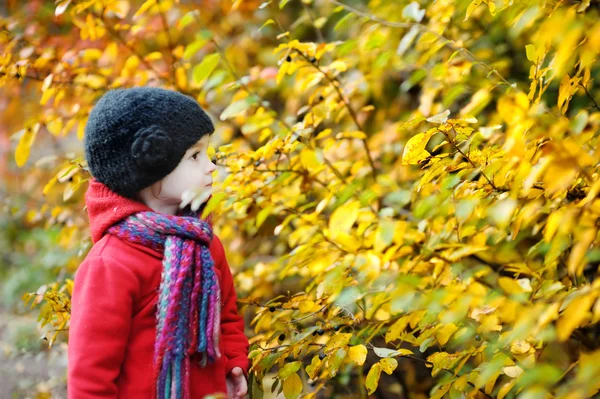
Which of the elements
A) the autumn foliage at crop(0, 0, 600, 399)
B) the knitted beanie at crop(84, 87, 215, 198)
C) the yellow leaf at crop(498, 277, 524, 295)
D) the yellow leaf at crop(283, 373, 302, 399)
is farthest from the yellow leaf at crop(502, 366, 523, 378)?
the knitted beanie at crop(84, 87, 215, 198)

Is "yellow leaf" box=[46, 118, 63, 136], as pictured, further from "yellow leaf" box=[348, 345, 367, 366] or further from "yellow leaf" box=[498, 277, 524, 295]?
"yellow leaf" box=[498, 277, 524, 295]

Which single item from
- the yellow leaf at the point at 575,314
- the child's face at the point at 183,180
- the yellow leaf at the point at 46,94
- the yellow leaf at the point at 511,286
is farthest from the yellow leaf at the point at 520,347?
the yellow leaf at the point at 46,94

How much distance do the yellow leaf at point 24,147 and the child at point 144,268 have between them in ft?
2.07

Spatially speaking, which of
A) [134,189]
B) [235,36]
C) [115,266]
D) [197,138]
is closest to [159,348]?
[115,266]

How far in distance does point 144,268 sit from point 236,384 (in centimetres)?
41

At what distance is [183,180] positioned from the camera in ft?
4.93

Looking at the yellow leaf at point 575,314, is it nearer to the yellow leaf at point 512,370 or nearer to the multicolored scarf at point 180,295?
the yellow leaf at point 512,370

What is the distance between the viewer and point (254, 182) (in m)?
1.88

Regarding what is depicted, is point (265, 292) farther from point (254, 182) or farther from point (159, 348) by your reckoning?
point (159, 348)

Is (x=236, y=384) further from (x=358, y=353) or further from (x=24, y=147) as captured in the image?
(x=24, y=147)

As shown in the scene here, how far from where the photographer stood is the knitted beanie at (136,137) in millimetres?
1421

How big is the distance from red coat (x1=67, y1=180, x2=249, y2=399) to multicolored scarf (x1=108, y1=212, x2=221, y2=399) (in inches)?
1.3

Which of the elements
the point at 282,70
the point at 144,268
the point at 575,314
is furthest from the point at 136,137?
the point at 575,314

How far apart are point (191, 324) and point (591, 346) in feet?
3.60
